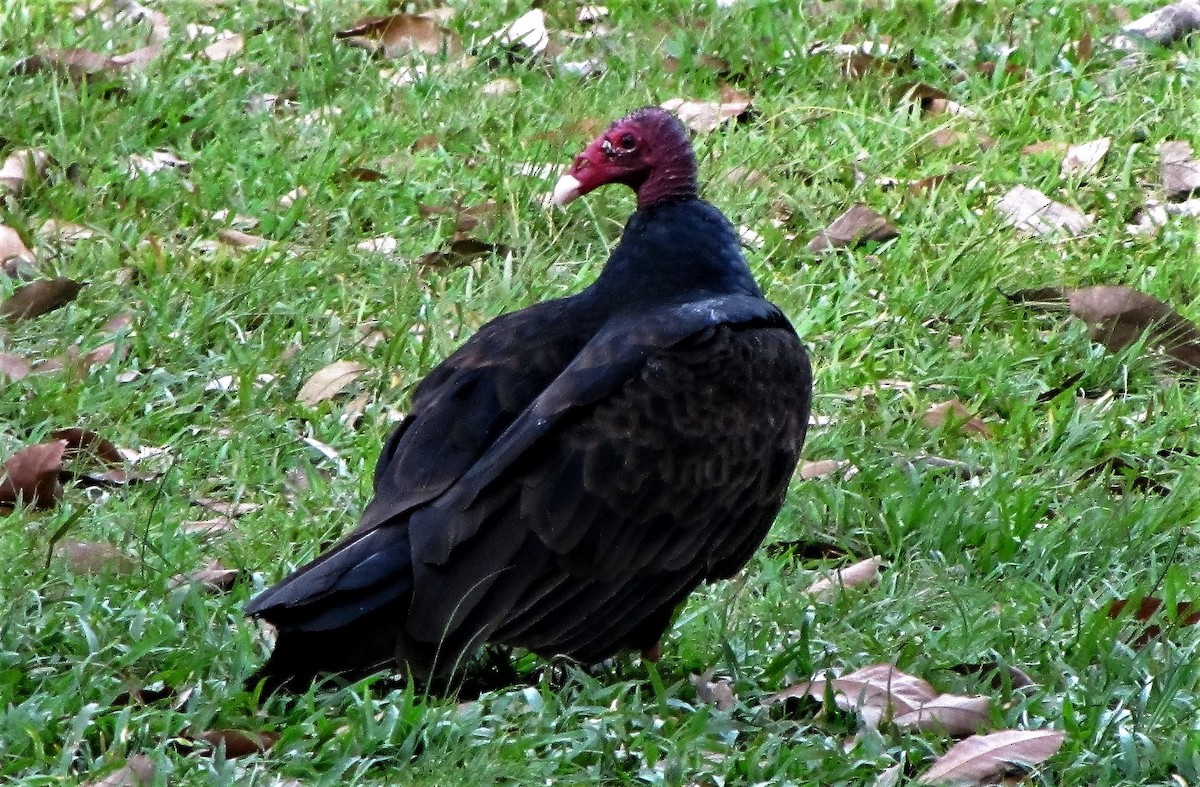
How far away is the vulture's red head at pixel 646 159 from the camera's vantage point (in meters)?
4.28

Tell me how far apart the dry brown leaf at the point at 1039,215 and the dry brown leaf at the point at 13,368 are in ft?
9.20

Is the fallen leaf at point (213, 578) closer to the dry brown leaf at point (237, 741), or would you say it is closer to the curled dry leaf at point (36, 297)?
the dry brown leaf at point (237, 741)

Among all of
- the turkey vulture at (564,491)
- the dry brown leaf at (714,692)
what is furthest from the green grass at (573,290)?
the turkey vulture at (564,491)

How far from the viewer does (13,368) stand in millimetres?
4770

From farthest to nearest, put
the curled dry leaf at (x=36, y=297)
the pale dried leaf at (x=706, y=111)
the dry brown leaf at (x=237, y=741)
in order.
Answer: the pale dried leaf at (x=706, y=111)
the curled dry leaf at (x=36, y=297)
the dry brown leaf at (x=237, y=741)

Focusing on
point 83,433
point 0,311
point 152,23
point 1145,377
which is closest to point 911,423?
point 1145,377

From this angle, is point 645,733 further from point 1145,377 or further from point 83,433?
point 1145,377

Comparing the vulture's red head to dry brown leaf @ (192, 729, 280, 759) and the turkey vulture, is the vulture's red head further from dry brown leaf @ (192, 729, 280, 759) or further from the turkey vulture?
dry brown leaf @ (192, 729, 280, 759)

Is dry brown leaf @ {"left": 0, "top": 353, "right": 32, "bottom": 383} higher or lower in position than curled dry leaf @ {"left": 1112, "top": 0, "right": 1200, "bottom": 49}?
higher

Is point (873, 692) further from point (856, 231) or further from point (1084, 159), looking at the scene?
point (1084, 159)

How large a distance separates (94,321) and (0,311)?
242mm

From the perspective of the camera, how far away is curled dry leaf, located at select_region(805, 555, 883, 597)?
4.17m

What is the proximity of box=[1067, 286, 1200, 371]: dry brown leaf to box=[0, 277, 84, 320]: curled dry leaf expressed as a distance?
2731mm

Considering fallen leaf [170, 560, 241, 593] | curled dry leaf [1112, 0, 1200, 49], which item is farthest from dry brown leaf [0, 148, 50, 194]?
curled dry leaf [1112, 0, 1200, 49]
